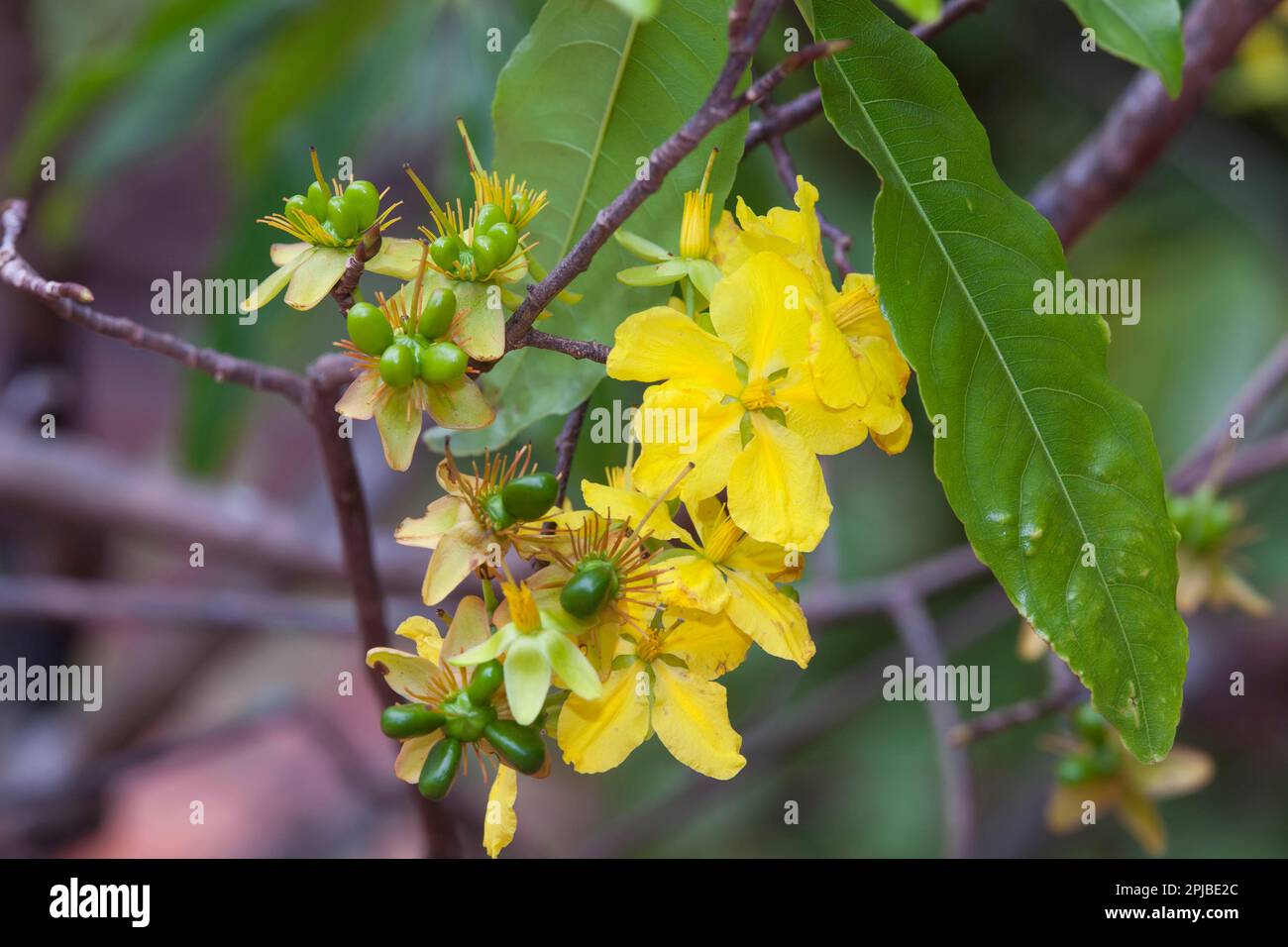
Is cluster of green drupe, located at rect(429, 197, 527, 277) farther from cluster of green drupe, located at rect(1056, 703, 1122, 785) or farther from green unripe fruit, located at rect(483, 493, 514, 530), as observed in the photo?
cluster of green drupe, located at rect(1056, 703, 1122, 785)

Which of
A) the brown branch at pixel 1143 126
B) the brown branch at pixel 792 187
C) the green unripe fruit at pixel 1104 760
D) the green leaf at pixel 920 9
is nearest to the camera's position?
the green leaf at pixel 920 9

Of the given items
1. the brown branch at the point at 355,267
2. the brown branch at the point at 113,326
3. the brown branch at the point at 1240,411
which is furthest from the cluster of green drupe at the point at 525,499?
the brown branch at the point at 1240,411

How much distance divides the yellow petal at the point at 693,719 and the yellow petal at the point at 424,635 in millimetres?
103

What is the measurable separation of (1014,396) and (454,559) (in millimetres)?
293

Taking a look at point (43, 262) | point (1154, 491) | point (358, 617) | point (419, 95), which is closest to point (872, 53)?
point (1154, 491)

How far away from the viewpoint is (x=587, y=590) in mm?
482

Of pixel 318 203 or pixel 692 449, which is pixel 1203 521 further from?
pixel 318 203

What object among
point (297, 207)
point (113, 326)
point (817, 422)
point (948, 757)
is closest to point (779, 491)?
point (817, 422)

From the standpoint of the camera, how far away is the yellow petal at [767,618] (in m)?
0.51

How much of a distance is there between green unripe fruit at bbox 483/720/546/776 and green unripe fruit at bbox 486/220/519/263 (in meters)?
0.20

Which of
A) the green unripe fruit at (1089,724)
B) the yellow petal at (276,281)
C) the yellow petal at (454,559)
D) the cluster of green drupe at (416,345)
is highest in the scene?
the yellow petal at (276,281)

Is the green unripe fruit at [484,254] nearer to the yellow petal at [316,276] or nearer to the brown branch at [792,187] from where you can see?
the yellow petal at [316,276]

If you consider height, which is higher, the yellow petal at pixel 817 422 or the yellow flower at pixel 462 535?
the yellow petal at pixel 817 422

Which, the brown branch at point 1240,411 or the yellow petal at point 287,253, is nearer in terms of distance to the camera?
the yellow petal at point 287,253
